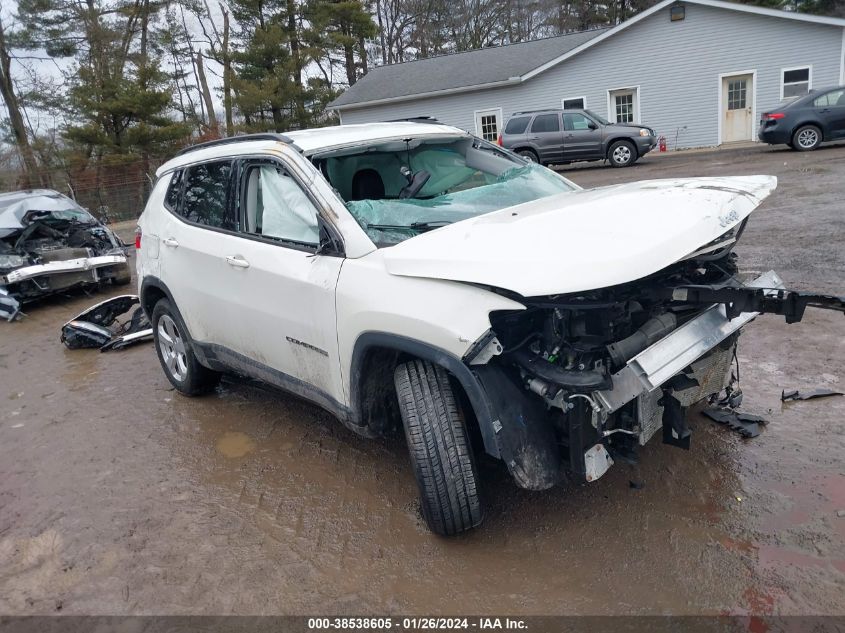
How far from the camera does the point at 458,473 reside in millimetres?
2850

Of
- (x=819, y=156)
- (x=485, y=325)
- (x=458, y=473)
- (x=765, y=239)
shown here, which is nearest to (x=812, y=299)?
(x=485, y=325)

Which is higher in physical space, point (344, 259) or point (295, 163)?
point (295, 163)

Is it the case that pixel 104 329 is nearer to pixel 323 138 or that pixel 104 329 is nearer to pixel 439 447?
pixel 323 138

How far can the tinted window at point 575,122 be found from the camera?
19.0 meters

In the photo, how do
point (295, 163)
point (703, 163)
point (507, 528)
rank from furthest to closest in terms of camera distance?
point (703, 163)
point (295, 163)
point (507, 528)

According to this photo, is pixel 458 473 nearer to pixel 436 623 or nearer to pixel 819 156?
pixel 436 623

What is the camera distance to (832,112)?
16.2m

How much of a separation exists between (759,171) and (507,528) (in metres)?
13.3

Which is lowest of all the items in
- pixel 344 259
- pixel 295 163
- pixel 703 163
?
pixel 703 163

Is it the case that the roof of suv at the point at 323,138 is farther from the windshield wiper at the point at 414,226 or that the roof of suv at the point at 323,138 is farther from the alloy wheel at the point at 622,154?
the alloy wheel at the point at 622,154

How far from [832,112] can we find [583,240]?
17.2 metres

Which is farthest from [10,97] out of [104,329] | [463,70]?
[104,329]

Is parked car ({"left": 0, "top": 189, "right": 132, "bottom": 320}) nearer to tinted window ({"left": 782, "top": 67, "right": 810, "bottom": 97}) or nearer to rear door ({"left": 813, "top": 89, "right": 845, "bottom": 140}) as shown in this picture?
rear door ({"left": 813, "top": 89, "right": 845, "bottom": 140})

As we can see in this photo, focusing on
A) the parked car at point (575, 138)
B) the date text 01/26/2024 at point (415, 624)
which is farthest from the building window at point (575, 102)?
the date text 01/26/2024 at point (415, 624)
